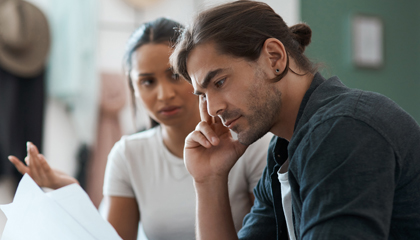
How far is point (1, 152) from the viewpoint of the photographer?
83.3 inches

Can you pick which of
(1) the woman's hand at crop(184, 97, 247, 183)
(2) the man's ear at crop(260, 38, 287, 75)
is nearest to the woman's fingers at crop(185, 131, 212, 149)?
(1) the woman's hand at crop(184, 97, 247, 183)

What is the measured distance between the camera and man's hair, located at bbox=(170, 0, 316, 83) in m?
0.82

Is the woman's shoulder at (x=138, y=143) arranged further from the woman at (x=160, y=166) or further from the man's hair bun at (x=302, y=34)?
the man's hair bun at (x=302, y=34)

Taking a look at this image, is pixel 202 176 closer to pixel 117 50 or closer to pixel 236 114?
pixel 236 114

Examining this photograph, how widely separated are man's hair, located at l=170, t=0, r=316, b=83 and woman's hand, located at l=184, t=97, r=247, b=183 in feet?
0.63

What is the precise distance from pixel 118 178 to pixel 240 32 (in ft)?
2.34

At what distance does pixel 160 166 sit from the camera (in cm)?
134

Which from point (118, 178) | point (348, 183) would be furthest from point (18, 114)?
point (348, 183)

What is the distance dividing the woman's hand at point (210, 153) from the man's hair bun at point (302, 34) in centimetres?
28

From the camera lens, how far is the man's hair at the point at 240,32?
82cm

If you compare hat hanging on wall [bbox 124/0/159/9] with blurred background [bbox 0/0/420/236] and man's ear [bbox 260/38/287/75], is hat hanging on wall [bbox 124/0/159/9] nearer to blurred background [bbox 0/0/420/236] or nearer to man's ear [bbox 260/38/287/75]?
blurred background [bbox 0/0/420/236]

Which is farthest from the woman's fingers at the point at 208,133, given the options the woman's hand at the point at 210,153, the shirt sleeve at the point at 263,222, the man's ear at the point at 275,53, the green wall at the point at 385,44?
the green wall at the point at 385,44

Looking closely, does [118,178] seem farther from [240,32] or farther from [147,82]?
[240,32]

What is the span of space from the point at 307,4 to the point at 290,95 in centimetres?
188
